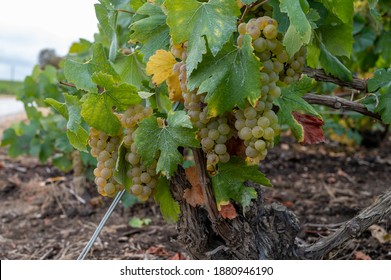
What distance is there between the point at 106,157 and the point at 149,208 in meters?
1.76

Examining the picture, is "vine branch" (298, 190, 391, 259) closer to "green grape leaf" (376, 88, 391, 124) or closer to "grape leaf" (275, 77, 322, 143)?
"green grape leaf" (376, 88, 391, 124)

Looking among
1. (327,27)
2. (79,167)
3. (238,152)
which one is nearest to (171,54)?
(238,152)

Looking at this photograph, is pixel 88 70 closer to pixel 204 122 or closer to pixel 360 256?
pixel 204 122

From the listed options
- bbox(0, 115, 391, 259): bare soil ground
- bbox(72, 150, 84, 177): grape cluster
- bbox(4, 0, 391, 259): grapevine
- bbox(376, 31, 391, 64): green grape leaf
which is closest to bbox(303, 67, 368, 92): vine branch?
bbox(4, 0, 391, 259): grapevine

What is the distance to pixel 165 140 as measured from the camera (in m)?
1.30

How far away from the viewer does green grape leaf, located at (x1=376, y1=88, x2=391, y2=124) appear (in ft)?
5.27

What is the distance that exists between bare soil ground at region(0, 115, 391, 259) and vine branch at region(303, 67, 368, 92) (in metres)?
0.45

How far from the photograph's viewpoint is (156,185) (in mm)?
1468

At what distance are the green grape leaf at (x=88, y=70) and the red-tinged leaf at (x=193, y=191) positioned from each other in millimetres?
314

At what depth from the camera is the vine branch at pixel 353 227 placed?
1558 mm

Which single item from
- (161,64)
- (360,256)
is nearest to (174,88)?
(161,64)

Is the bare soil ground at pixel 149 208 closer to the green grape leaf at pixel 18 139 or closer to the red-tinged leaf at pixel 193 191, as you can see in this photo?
the green grape leaf at pixel 18 139
